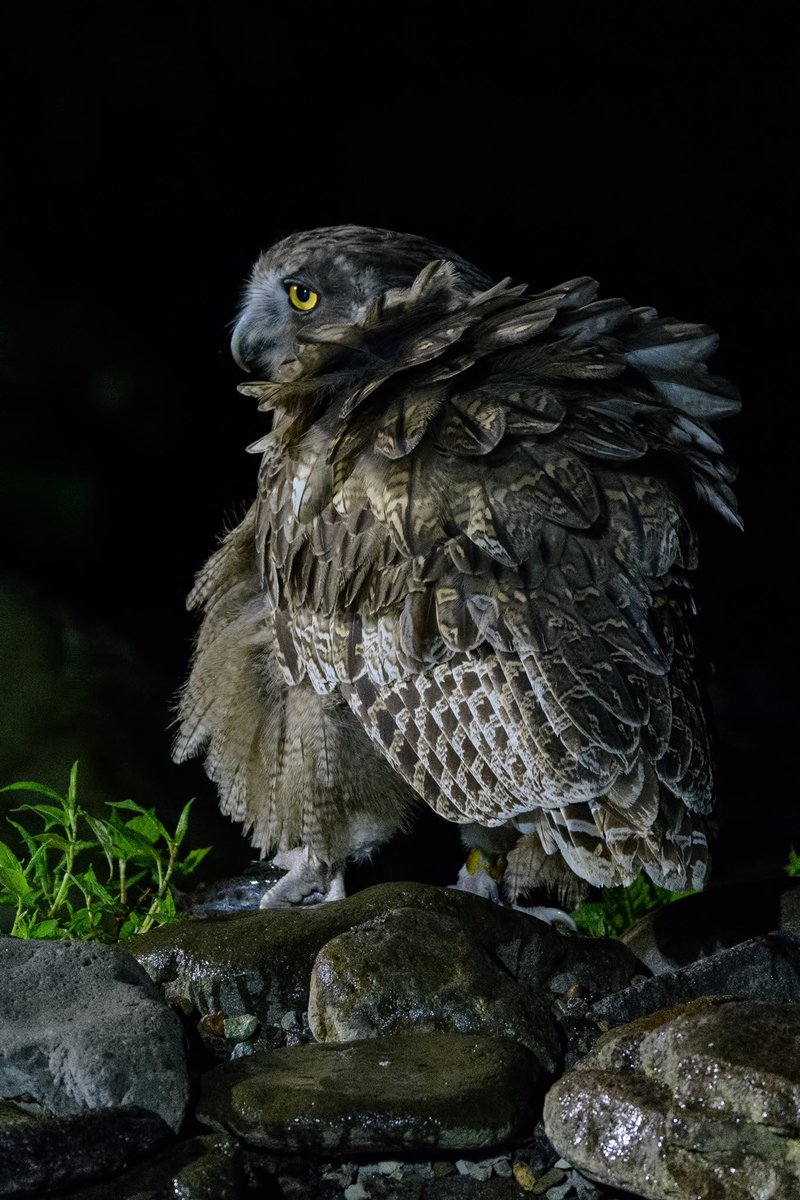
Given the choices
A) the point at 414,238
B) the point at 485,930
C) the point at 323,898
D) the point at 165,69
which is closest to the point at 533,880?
the point at 323,898

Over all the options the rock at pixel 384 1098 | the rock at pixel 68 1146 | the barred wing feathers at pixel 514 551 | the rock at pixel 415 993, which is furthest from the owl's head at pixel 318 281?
the rock at pixel 68 1146

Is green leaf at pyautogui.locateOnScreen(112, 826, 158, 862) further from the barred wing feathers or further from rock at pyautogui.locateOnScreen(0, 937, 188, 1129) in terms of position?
rock at pyautogui.locateOnScreen(0, 937, 188, 1129)

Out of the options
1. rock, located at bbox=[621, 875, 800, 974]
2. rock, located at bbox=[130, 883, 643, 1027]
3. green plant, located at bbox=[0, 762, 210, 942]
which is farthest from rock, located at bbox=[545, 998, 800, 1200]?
green plant, located at bbox=[0, 762, 210, 942]

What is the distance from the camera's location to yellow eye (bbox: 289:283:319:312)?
3.08m

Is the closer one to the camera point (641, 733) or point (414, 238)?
point (641, 733)

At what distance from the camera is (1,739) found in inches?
127

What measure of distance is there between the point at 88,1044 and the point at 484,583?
3.26 ft

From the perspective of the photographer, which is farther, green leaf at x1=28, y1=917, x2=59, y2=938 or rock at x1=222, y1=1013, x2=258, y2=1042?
green leaf at x1=28, y1=917, x2=59, y2=938

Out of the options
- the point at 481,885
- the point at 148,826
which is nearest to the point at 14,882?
the point at 148,826

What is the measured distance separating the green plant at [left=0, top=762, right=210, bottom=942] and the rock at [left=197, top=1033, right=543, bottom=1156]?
947 millimetres

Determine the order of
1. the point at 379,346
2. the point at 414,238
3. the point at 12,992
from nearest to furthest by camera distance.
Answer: the point at 12,992, the point at 379,346, the point at 414,238

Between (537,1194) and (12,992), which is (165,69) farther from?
(537,1194)

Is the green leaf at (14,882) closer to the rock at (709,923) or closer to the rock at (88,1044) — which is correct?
the rock at (88,1044)

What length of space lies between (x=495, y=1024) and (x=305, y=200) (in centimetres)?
220
